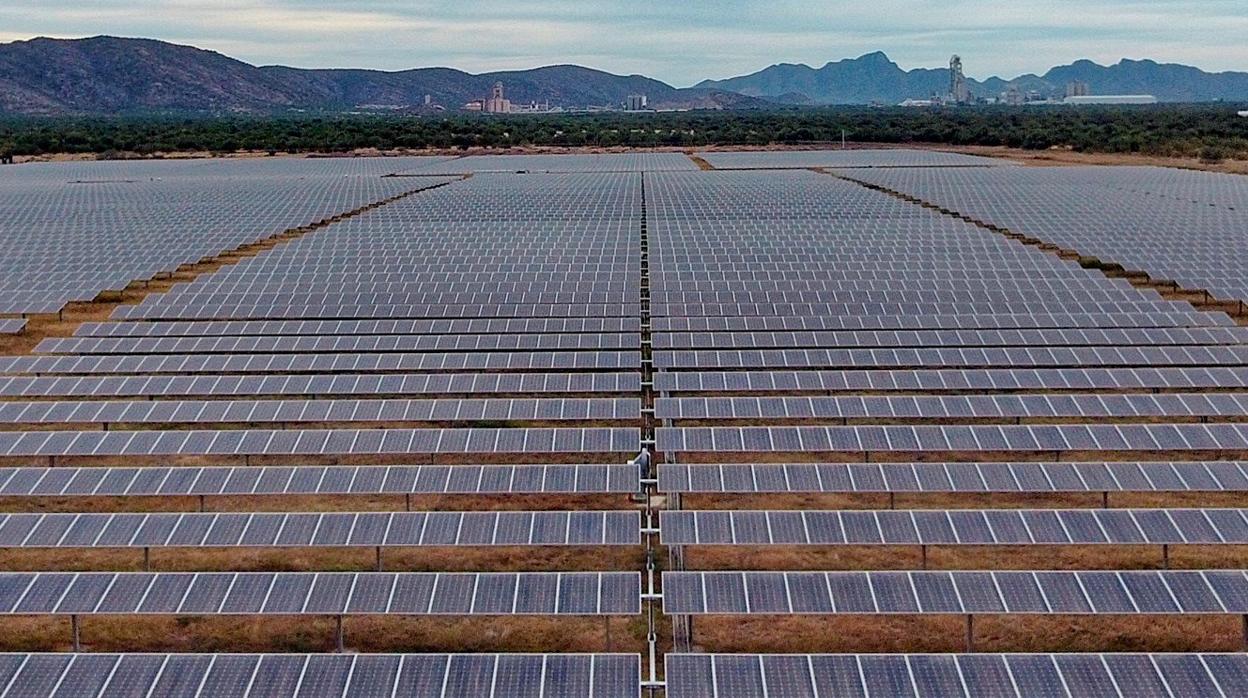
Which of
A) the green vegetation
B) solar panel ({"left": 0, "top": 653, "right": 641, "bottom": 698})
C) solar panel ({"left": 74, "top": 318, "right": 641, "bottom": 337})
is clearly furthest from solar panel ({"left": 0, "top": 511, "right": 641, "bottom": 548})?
the green vegetation

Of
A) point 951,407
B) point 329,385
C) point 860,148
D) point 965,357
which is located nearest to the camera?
point 951,407

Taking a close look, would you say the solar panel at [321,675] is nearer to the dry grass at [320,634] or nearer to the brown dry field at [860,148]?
the dry grass at [320,634]

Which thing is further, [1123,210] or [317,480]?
[1123,210]

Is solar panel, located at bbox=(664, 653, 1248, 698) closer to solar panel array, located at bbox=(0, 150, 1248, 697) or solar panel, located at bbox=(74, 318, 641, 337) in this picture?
solar panel array, located at bbox=(0, 150, 1248, 697)

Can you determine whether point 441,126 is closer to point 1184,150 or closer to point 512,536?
point 1184,150

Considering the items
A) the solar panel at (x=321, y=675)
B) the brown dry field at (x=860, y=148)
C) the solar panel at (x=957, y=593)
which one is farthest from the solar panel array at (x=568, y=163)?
the solar panel at (x=321, y=675)

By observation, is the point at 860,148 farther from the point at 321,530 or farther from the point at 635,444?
the point at 321,530

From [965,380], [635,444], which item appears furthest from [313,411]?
[965,380]
